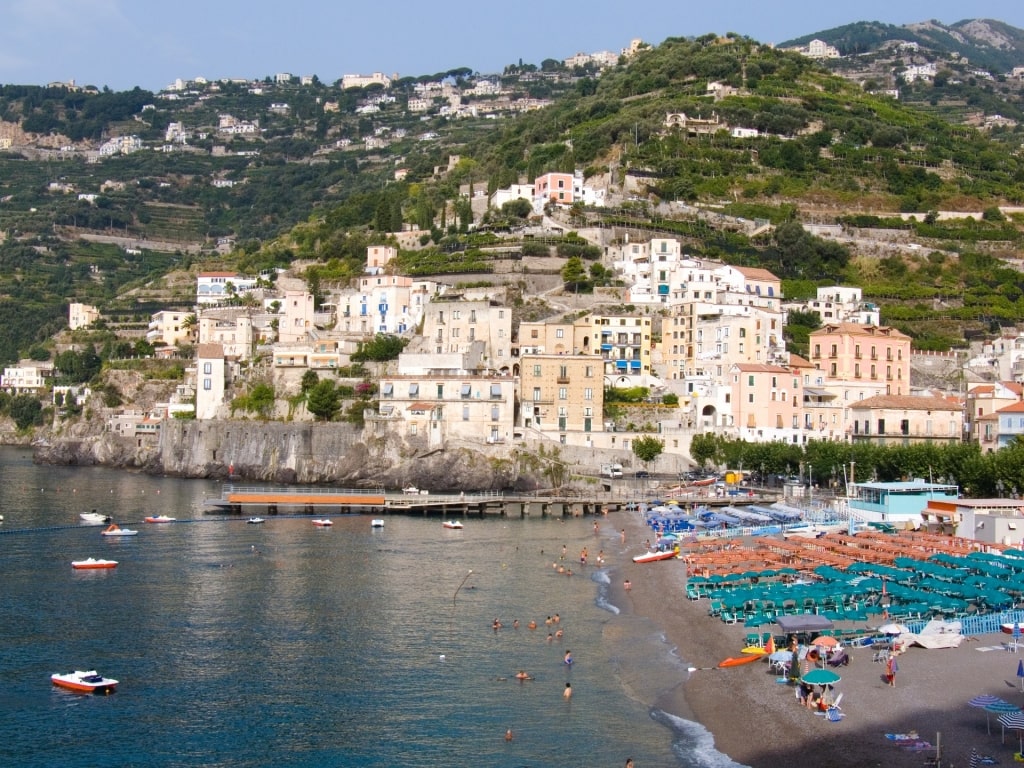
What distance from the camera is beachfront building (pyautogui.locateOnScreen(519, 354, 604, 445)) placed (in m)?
73.5

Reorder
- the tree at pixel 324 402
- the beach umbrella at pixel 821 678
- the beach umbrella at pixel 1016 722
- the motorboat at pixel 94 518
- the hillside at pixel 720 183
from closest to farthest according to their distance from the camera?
the beach umbrella at pixel 1016 722
the beach umbrella at pixel 821 678
the motorboat at pixel 94 518
the tree at pixel 324 402
the hillside at pixel 720 183

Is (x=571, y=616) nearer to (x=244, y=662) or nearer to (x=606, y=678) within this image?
(x=606, y=678)

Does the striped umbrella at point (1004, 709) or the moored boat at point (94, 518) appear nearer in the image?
the striped umbrella at point (1004, 709)

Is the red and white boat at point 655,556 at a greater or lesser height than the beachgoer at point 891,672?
greater

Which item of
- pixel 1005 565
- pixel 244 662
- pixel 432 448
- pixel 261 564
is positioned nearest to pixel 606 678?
pixel 244 662

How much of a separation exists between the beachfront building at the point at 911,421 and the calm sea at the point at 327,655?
2395 centimetres

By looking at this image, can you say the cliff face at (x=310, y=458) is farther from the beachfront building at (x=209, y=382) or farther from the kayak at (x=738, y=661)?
the kayak at (x=738, y=661)

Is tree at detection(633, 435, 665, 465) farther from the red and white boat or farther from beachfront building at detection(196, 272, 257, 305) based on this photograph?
beachfront building at detection(196, 272, 257, 305)

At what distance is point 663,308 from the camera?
84250 millimetres

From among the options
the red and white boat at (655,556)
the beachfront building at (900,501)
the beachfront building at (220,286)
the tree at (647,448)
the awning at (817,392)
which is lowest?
the red and white boat at (655,556)

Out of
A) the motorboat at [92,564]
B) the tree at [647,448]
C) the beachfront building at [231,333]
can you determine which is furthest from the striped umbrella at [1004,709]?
the beachfront building at [231,333]

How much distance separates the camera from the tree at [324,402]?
79.4 metres

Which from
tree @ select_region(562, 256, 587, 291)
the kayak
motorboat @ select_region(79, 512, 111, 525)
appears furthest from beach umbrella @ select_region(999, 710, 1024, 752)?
tree @ select_region(562, 256, 587, 291)

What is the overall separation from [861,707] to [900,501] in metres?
29.9
